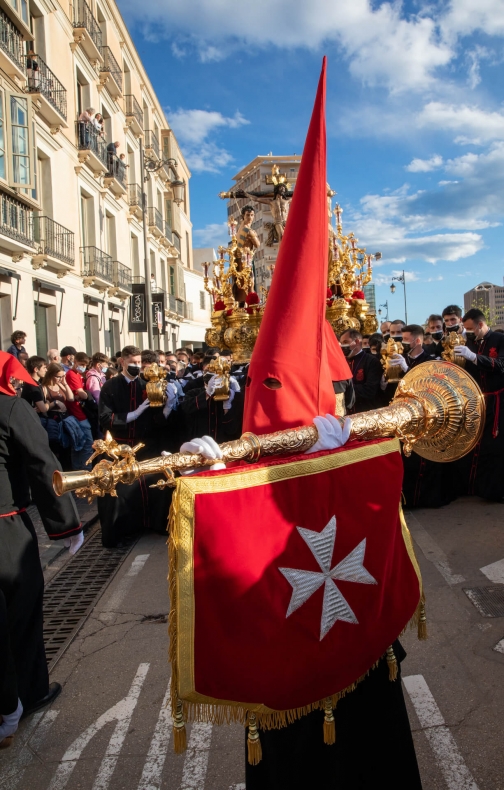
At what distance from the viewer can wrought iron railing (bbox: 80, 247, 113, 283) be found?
61.8 ft

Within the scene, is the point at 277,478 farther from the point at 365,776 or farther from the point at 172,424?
the point at 172,424

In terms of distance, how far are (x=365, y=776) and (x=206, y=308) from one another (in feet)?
148

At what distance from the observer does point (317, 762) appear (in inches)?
75.9

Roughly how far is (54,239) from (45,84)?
168 inches

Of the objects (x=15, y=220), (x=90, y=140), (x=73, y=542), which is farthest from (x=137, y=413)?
(x=90, y=140)

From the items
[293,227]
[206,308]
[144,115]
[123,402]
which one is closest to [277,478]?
[293,227]

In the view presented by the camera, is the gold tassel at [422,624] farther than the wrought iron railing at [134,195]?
No

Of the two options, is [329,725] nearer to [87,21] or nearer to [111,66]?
[87,21]

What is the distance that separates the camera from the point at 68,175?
57.6ft

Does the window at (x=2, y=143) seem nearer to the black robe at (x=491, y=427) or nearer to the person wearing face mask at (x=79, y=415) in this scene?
the person wearing face mask at (x=79, y=415)

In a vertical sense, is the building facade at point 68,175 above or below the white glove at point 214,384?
above

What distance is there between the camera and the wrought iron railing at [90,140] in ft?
59.9

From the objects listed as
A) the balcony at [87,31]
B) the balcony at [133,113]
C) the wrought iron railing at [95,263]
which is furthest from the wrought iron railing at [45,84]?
the balcony at [133,113]

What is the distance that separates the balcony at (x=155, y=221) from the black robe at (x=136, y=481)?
24.5 metres
